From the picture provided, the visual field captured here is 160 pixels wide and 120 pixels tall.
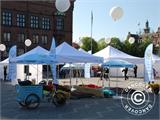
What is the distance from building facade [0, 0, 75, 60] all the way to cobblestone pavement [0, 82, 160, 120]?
49507 millimetres

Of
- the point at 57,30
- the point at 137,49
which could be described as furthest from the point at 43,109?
the point at 137,49

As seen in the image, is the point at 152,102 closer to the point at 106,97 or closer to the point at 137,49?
the point at 106,97

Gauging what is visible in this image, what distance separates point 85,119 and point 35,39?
63324 mm

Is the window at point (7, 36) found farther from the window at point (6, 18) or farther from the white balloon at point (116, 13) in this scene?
the white balloon at point (116, 13)

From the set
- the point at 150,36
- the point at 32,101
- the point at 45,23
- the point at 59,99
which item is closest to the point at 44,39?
the point at 45,23

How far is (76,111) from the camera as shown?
14.7 metres

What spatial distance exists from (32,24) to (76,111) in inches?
2434

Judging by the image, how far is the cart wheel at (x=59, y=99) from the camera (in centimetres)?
1634

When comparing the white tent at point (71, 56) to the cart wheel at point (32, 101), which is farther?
the white tent at point (71, 56)

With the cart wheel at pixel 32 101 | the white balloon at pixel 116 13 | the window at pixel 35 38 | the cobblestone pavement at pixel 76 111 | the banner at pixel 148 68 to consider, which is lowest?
the cobblestone pavement at pixel 76 111

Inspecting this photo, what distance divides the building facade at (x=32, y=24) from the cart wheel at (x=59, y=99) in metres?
→ 49.7

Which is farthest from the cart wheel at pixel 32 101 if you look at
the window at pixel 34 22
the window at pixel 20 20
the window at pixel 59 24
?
the window at pixel 59 24

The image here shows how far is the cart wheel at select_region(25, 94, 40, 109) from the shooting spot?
15.6 m

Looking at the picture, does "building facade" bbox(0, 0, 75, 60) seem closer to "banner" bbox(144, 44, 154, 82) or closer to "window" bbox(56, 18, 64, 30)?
"window" bbox(56, 18, 64, 30)
